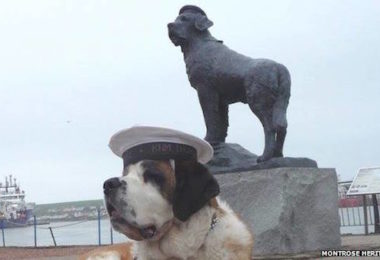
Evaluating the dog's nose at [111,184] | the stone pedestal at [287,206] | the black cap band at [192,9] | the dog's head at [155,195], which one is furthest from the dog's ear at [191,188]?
the black cap band at [192,9]

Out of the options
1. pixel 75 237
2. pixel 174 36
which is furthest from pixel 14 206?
pixel 174 36

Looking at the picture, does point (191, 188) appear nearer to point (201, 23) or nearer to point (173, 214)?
point (173, 214)

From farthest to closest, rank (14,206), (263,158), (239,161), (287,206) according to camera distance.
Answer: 1. (14,206)
2. (239,161)
3. (263,158)
4. (287,206)

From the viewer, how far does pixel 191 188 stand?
285cm

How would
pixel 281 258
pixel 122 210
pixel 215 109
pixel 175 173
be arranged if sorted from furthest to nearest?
pixel 215 109 → pixel 281 258 → pixel 175 173 → pixel 122 210

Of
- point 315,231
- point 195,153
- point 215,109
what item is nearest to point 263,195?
point 315,231

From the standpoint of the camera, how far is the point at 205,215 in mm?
2883

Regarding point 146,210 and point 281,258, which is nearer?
point 146,210

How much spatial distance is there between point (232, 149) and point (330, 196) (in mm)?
1459

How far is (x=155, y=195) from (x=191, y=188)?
0.17 meters

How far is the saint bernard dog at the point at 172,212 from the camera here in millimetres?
2736

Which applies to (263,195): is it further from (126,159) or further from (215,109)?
(126,159)

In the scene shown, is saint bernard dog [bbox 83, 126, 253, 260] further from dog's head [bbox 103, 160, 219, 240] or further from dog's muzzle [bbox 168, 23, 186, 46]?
dog's muzzle [bbox 168, 23, 186, 46]

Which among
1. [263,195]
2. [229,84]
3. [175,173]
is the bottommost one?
[175,173]
